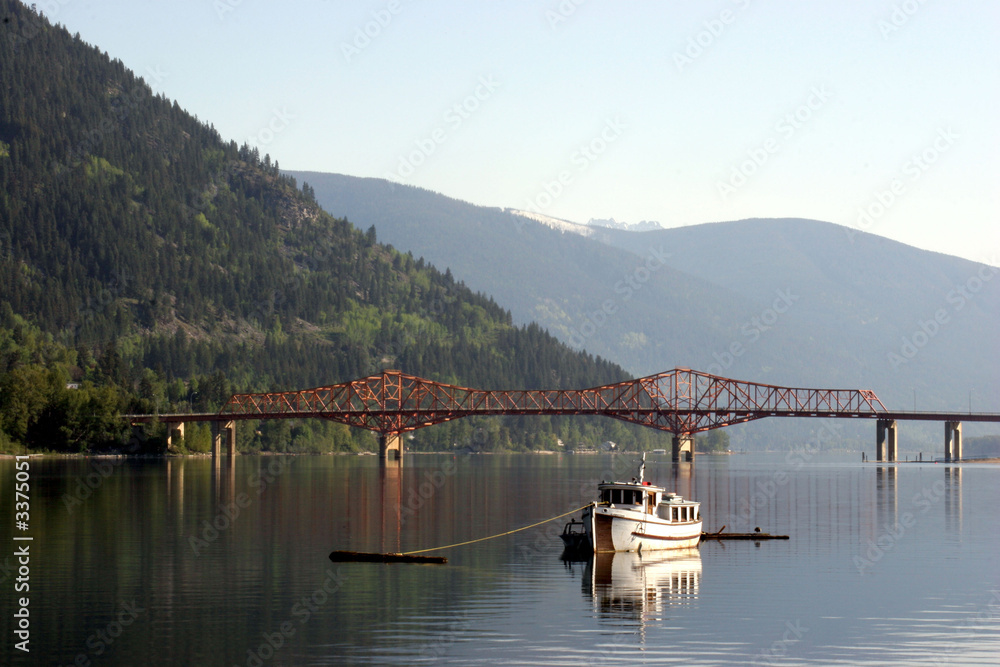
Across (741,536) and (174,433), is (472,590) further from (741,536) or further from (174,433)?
(174,433)

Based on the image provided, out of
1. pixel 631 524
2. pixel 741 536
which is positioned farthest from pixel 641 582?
pixel 741 536

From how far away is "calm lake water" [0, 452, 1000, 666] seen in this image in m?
35.3

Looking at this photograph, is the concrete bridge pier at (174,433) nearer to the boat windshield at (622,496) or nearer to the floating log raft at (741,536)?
the floating log raft at (741,536)

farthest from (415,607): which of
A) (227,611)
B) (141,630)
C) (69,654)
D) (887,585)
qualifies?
(887,585)

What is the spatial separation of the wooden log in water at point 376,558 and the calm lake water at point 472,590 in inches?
26.9

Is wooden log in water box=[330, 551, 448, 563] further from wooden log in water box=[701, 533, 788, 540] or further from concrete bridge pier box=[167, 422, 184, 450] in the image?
concrete bridge pier box=[167, 422, 184, 450]

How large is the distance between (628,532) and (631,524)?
1.45 feet

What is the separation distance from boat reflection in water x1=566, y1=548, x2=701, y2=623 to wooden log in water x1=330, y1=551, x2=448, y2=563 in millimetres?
6878

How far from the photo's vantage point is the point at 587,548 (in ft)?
188

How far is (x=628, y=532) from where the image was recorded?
191ft

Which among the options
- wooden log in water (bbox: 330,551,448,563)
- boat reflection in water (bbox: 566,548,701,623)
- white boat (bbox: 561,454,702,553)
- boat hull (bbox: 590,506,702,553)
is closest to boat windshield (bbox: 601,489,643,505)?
white boat (bbox: 561,454,702,553)

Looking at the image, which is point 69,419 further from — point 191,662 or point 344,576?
point 191,662

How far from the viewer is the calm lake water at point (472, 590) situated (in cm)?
3531

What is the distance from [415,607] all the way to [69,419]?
4922 inches
